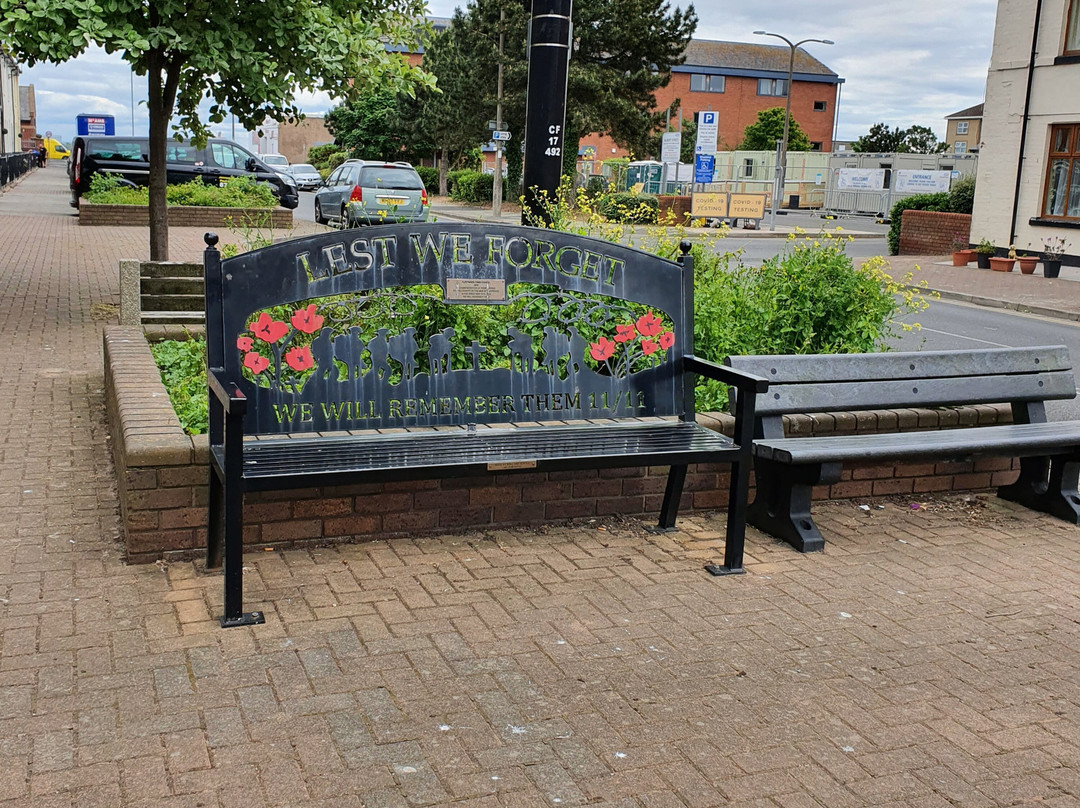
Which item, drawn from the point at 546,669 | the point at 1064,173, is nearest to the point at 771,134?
the point at 1064,173

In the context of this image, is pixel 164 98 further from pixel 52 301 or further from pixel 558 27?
pixel 558 27

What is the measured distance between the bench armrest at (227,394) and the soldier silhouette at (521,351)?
1183mm

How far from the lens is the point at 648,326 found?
16.3 feet

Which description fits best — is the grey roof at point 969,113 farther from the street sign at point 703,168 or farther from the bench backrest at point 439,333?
the bench backrest at point 439,333

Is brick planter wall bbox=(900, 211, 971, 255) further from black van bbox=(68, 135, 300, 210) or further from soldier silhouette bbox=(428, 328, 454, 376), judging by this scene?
soldier silhouette bbox=(428, 328, 454, 376)

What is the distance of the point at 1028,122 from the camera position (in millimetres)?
22703

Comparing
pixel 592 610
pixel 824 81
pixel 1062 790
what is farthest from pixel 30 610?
pixel 824 81

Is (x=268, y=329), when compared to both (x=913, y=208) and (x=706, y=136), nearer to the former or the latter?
(x=913, y=208)

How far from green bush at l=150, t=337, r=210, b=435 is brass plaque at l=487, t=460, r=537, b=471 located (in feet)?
4.61

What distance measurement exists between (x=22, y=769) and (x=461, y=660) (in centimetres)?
139

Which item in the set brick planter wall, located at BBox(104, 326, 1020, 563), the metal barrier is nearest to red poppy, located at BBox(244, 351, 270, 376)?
brick planter wall, located at BBox(104, 326, 1020, 563)

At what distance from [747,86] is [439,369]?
287ft

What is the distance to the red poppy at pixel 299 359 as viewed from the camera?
4.42 metres

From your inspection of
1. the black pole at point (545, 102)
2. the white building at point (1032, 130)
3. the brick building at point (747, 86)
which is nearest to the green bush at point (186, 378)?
the black pole at point (545, 102)
